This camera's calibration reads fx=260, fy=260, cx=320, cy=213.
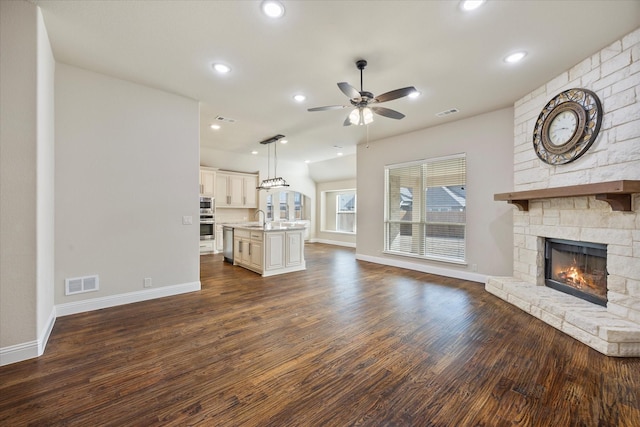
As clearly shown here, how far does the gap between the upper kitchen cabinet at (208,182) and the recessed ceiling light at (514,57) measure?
283 inches

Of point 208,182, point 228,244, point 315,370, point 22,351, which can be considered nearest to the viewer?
point 315,370

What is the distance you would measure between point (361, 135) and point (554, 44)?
3660 millimetres

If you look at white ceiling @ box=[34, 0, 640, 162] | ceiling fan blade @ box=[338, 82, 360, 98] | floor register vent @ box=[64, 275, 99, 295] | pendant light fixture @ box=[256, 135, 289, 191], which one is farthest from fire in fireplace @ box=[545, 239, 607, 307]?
floor register vent @ box=[64, 275, 99, 295]

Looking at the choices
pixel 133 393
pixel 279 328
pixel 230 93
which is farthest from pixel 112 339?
pixel 230 93

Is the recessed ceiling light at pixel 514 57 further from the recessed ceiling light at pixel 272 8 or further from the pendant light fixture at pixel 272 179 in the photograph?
the pendant light fixture at pixel 272 179

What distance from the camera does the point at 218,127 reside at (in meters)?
5.51

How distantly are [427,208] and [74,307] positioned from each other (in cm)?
595

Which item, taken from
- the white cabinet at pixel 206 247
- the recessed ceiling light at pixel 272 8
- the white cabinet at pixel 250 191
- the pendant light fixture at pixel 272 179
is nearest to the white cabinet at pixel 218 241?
the white cabinet at pixel 206 247

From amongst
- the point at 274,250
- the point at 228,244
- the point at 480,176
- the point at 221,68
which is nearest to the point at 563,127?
the point at 480,176

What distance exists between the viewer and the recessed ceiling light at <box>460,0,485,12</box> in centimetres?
214

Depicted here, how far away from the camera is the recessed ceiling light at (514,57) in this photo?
2876 millimetres

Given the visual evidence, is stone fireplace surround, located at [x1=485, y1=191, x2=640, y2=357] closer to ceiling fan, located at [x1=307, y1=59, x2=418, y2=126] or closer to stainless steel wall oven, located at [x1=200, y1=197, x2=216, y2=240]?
ceiling fan, located at [x1=307, y1=59, x2=418, y2=126]

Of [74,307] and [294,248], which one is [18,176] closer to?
[74,307]

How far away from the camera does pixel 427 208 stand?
554 cm
